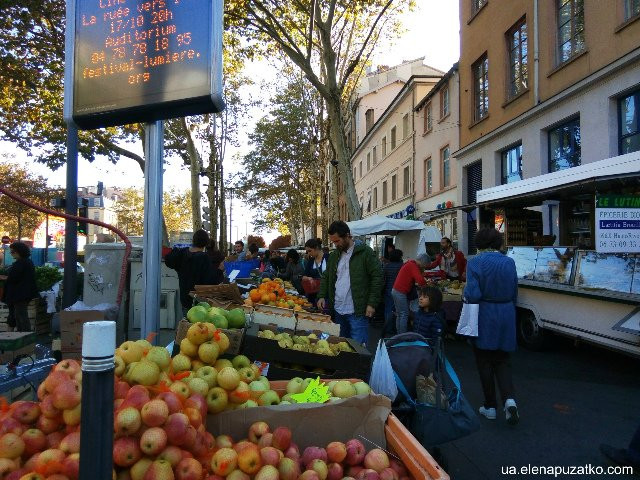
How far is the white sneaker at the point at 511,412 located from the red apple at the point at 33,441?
159 inches

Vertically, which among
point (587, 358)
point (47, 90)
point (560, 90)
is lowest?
point (587, 358)

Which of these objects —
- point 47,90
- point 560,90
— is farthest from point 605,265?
point 47,90

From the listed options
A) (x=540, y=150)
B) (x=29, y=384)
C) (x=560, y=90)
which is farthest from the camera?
(x=540, y=150)

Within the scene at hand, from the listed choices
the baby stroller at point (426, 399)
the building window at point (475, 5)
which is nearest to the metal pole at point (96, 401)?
the baby stroller at point (426, 399)

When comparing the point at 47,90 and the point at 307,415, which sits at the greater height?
the point at 47,90

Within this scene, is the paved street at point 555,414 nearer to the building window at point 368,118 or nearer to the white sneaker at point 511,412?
the white sneaker at point 511,412

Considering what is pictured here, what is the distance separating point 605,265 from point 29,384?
652 cm

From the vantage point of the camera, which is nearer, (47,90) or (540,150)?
(540,150)

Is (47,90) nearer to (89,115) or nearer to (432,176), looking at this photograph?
(89,115)

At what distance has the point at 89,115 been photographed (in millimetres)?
3904

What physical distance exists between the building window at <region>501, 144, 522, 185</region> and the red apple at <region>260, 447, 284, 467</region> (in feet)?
46.3

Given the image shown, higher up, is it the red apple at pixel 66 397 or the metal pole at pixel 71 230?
the metal pole at pixel 71 230

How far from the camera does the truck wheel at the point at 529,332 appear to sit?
7.75m

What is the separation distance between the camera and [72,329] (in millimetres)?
5129
